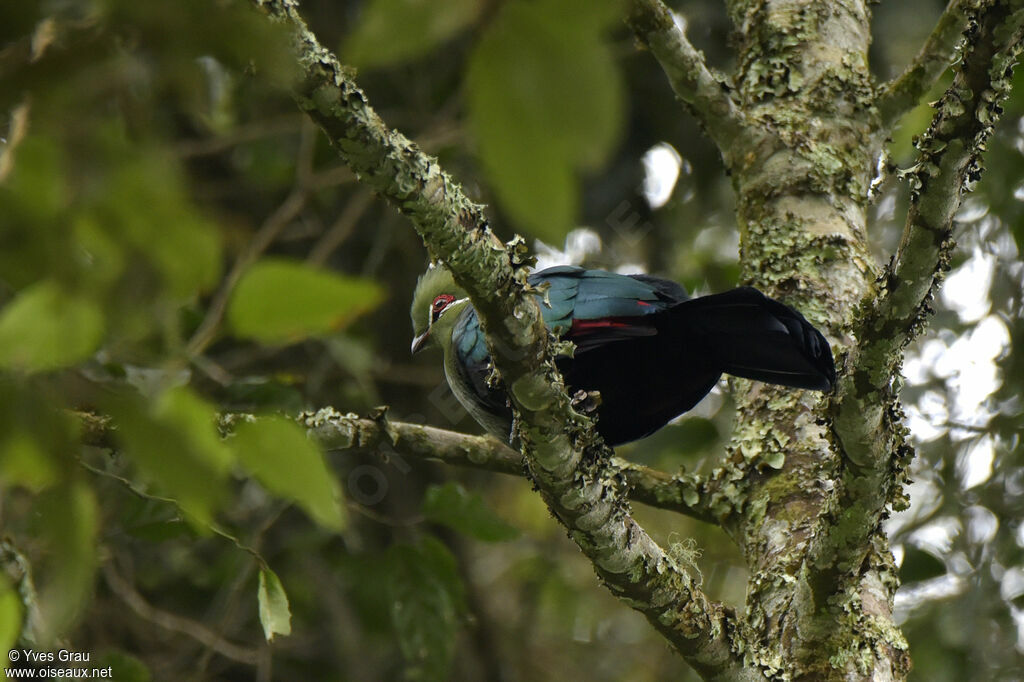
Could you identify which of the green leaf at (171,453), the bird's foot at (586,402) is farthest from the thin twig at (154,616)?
the green leaf at (171,453)

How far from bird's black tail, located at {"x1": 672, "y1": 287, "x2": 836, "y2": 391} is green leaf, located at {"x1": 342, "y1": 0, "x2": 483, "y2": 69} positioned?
77.2 inches

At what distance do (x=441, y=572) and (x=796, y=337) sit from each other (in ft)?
5.08

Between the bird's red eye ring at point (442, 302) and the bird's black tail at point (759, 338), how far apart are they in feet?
3.84

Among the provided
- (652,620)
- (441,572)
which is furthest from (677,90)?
(441,572)

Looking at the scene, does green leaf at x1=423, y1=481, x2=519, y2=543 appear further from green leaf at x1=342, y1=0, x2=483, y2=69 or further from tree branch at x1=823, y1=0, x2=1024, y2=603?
green leaf at x1=342, y1=0, x2=483, y2=69

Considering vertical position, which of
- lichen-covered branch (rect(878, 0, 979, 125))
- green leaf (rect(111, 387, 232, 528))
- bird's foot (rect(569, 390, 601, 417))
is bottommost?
green leaf (rect(111, 387, 232, 528))

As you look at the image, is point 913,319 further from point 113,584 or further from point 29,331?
point 113,584

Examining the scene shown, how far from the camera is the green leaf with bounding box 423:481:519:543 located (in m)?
3.02

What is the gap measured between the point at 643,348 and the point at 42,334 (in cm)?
239

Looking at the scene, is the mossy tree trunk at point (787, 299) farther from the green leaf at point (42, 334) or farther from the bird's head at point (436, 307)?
the bird's head at point (436, 307)

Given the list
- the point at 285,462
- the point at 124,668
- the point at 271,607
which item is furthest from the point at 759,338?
the point at 285,462

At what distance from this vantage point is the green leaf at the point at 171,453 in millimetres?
655

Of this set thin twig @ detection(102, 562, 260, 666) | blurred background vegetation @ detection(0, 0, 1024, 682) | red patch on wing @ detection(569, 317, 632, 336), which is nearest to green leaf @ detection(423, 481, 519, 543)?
blurred background vegetation @ detection(0, 0, 1024, 682)

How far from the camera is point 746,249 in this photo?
294cm
